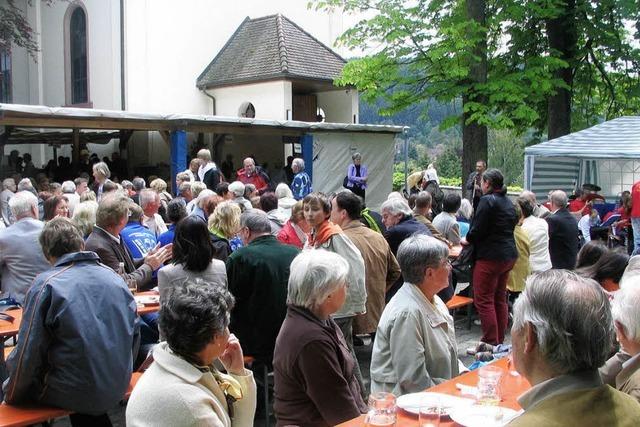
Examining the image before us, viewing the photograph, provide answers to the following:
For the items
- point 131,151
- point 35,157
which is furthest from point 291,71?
point 35,157

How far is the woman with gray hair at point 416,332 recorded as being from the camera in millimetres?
3422

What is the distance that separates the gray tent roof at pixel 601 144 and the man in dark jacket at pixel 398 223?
671 centimetres

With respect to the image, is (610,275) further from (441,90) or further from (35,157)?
(35,157)

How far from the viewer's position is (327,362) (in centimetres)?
305

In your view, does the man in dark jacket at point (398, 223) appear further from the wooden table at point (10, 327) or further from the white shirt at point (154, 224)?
the wooden table at point (10, 327)

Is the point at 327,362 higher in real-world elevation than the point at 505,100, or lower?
lower

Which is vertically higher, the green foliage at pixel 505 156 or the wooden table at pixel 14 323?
the green foliage at pixel 505 156

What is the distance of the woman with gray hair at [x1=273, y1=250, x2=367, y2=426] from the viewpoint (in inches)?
120

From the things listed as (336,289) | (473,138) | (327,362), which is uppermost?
(473,138)

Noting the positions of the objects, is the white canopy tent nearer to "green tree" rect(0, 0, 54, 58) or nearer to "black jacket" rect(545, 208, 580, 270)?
"black jacket" rect(545, 208, 580, 270)

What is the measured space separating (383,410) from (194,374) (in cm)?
83

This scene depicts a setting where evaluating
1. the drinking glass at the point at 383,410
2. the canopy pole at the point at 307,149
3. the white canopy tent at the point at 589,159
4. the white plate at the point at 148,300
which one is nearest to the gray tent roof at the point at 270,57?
the canopy pole at the point at 307,149

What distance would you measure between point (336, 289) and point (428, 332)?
58 cm

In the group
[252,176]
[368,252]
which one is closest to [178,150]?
[252,176]
